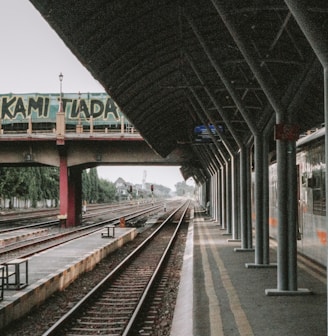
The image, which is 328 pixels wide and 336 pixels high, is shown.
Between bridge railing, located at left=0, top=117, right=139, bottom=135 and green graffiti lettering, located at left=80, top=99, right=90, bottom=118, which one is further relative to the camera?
green graffiti lettering, located at left=80, top=99, right=90, bottom=118

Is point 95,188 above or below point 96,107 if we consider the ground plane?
below

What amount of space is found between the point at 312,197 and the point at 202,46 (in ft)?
13.1

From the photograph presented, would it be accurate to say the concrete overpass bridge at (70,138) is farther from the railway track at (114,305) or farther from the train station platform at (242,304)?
the train station platform at (242,304)

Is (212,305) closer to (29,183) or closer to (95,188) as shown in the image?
(29,183)

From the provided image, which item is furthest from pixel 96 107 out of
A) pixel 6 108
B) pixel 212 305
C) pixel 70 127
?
pixel 212 305

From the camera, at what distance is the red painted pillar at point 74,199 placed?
32.3m

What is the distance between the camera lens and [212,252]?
1555 cm

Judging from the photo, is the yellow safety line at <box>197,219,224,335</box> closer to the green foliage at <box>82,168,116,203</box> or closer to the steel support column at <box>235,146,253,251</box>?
the steel support column at <box>235,146,253,251</box>

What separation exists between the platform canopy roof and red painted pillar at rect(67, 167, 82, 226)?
52.4ft

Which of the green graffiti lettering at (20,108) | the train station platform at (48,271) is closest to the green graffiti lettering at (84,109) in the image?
the green graffiti lettering at (20,108)

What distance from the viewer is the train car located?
10.7 meters

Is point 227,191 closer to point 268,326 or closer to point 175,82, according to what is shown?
point 175,82

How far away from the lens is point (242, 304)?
811cm

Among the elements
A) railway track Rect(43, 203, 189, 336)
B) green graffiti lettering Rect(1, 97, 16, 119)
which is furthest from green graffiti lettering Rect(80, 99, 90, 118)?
railway track Rect(43, 203, 189, 336)
